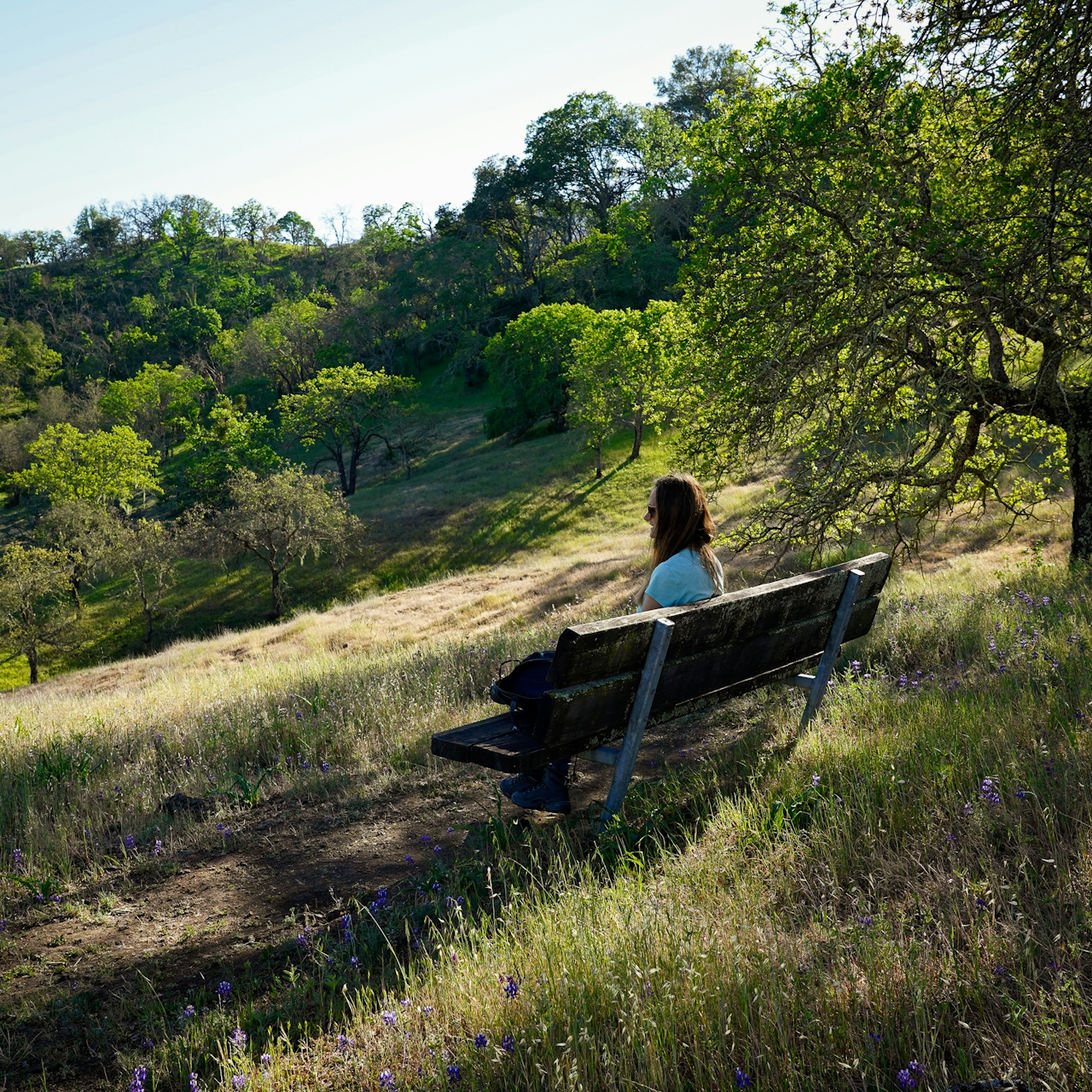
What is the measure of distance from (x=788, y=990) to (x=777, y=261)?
31.6 ft

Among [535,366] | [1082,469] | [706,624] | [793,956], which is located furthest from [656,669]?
[535,366]

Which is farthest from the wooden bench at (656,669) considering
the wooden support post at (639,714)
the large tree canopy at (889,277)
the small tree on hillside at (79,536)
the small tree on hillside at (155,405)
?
the small tree on hillside at (155,405)

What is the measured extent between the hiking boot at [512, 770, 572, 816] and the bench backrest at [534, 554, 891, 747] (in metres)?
0.56

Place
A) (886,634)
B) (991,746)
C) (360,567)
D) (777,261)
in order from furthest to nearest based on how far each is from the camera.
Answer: (360,567) < (777,261) < (886,634) < (991,746)

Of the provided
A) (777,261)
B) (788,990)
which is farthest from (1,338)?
(788,990)

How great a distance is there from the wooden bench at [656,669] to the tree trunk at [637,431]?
40918 mm

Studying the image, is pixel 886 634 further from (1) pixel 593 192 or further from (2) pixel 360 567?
(1) pixel 593 192

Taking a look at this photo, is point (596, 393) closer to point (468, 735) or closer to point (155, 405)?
point (468, 735)

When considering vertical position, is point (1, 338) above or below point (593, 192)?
above

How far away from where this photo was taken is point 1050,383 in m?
9.02

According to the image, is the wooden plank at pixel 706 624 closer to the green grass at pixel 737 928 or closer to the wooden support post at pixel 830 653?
the wooden support post at pixel 830 653

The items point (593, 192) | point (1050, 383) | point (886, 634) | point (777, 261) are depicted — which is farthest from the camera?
point (593, 192)

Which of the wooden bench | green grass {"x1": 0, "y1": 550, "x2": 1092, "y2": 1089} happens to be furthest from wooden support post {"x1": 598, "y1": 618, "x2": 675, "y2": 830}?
green grass {"x1": 0, "y1": 550, "x2": 1092, "y2": 1089}

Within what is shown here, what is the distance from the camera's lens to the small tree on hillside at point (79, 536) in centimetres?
4675
